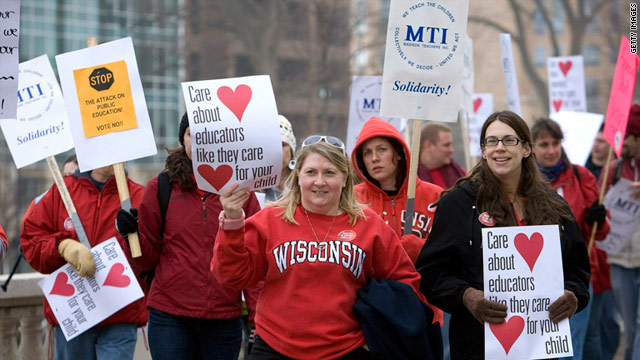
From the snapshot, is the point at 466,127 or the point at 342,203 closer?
the point at 342,203

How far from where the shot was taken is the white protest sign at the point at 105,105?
5.45 m

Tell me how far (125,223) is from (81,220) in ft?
1.99

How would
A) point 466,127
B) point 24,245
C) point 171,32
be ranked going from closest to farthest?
point 24,245, point 466,127, point 171,32

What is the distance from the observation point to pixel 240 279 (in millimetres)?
4184

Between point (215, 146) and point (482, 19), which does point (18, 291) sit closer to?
point (215, 146)

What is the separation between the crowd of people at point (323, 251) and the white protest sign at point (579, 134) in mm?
3362

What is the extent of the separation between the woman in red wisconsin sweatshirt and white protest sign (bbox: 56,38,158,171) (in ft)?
4.99

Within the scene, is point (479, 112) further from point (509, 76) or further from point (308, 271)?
point (308, 271)

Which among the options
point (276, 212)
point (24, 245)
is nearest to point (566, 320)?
point (276, 212)

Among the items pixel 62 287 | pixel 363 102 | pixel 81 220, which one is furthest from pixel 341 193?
pixel 363 102

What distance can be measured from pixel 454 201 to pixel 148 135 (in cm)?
217

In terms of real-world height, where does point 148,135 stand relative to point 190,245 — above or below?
above

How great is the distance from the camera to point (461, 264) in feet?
14.3

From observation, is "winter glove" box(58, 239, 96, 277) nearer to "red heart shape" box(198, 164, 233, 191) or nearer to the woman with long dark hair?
"red heart shape" box(198, 164, 233, 191)
